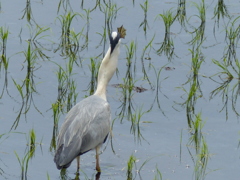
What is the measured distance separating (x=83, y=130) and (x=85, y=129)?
45 mm

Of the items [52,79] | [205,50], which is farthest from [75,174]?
[205,50]

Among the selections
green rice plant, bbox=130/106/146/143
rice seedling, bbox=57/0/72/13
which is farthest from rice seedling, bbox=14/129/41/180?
rice seedling, bbox=57/0/72/13

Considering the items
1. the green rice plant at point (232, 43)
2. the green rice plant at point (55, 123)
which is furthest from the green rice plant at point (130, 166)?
the green rice plant at point (232, 43)

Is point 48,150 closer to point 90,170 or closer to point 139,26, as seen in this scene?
point 90,170

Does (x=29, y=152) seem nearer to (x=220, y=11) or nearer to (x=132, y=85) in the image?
(x=132, y=85)

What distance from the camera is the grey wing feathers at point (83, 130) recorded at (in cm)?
786

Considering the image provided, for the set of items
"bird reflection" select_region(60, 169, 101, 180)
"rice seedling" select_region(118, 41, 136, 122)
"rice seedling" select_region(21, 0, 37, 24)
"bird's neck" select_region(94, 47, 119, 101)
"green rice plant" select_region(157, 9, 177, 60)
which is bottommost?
"bird reflection" select_region(60, 169, 101, 180)

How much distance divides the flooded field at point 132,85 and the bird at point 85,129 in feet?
0.85

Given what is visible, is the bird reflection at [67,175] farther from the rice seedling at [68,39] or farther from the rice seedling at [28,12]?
the rice seedling at [28,12]

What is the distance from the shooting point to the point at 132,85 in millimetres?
9719

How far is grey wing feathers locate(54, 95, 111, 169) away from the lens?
7863mm

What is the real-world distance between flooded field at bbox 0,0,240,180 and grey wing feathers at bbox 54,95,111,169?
0.27 meters

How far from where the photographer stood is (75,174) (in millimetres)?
8148

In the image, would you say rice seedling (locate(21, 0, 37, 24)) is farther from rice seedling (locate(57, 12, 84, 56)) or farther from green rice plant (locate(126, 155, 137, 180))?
green rice plant (locate(126, 155, 137, 180))
